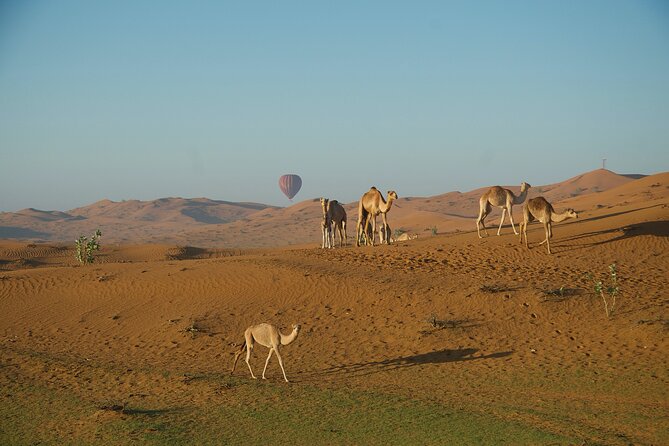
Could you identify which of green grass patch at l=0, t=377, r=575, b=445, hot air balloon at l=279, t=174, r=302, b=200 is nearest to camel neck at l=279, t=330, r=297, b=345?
green grass patch at l=0, t=377, r=575, b=445

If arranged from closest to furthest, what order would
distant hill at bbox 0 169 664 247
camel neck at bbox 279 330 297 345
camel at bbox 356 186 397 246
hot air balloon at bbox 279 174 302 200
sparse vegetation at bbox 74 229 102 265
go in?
1. camel neck at bbox 279 330 297 345
2. camel at bbox 356 186 397 246
3. sparse vegetation at bbox 74 229 102 265
4. distant hill at bbox 0 169 664 247
5. hot air balloon at bbox 279 174 302 200

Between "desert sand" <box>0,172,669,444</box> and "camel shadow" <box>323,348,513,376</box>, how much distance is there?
0.06 metres

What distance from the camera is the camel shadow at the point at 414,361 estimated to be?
1412 cm

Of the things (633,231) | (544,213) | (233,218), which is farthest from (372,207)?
(233,218)

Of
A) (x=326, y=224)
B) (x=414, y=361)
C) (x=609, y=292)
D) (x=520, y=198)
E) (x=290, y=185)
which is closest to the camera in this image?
(x=414, y=361)

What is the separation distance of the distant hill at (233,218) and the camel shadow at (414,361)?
36613 millimetres

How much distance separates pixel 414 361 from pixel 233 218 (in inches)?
5554

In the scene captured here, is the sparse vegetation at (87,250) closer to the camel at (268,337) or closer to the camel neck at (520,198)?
the camel neck at (520,198)

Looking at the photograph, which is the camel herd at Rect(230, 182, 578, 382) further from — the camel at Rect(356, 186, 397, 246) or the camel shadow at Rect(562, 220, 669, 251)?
the camel shadow at Rect(562, 220, 669, 251)

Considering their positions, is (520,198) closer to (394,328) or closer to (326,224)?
(326,224)

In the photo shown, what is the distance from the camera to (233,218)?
153375 mm

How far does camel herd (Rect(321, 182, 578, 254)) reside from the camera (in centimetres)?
2155

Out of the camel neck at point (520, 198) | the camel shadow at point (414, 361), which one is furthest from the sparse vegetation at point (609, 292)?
the camel neck at point (520, 198)

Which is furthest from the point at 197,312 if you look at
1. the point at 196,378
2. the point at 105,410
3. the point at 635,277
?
the point at 635,277
